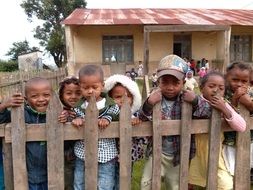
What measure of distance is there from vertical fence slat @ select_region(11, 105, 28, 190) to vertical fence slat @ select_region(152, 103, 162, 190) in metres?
1.00

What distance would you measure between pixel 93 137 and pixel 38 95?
1.93 feet

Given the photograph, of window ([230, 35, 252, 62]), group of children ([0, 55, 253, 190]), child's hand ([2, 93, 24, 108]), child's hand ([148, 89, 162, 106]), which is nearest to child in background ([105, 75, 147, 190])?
group of children ([0, 55, 253, 190])

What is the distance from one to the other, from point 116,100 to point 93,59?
20.0m

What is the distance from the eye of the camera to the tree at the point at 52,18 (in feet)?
128

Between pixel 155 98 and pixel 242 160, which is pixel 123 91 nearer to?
pixel 155 98

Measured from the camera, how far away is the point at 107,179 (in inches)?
129

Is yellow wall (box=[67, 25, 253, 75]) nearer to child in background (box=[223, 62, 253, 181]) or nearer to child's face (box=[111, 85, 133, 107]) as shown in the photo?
child in background (box=[223, 62, 253, 181])

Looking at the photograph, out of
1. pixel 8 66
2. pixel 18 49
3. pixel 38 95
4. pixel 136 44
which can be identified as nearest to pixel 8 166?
pixel 38 95

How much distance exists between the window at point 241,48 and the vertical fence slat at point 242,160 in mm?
22305

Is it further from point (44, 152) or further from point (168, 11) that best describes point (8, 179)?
point (168, 11)

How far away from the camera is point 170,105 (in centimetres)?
334

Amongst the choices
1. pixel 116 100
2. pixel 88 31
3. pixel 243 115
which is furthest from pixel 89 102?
pixel 88 31

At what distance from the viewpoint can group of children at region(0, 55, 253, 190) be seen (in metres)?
3.12

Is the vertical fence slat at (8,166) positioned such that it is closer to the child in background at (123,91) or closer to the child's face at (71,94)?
the child's face at (71,94)
